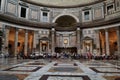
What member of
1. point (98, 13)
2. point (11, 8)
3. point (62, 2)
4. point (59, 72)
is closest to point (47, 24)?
point (62, 2)

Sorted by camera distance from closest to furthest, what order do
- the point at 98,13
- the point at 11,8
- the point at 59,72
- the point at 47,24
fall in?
the point at 59,72 → the point at 11,8 → the point at 98,13 → the point at 47,24

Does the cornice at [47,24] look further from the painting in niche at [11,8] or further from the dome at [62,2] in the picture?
the dome at [62,2]

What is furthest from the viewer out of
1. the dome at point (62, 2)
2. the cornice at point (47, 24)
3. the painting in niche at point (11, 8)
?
the dome at point (62, 2)

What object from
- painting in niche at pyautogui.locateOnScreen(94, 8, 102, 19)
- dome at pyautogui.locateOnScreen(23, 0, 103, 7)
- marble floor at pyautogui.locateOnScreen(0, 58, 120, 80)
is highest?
dome at pyautogui.locateOnScreen(23, 0, 103, 7)

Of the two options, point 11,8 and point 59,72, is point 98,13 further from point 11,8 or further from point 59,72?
point 59,72

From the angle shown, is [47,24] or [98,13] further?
[47,24]

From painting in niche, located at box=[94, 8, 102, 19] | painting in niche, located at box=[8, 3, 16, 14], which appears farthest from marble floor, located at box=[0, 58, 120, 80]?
painting in niche, located at box=[94, 8, 102, 19]

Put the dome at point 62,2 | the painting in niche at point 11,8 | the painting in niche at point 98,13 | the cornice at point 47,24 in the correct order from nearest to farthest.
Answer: the cornice at point 47,24, the painting in niche at point 11,8, the painting in niche at point 98,13, the dome at point 62,2

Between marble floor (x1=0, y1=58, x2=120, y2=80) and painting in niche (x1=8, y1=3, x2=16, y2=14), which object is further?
painting in niche (x1=8, y1=3, x2=16, y2=14)

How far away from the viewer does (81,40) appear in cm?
3052

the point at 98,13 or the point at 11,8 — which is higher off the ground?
the point at 11,8

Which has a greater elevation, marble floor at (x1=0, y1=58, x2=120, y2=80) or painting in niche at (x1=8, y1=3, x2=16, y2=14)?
painting in niche at (x1=8, y1=3, x2=16, y2=14)

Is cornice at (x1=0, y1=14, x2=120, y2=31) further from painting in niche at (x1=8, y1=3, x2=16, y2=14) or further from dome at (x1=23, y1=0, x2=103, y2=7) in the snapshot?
dome at (x1=23, y1=0, x2=103, y2=7)

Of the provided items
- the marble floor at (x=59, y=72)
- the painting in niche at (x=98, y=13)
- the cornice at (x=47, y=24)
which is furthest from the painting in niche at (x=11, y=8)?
the marble floor at (x=59, y=72)
